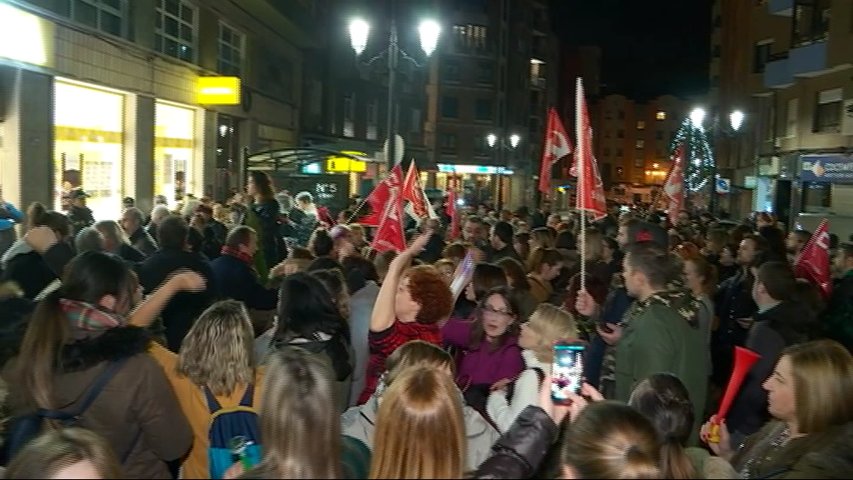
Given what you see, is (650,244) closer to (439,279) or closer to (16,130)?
(439,279)

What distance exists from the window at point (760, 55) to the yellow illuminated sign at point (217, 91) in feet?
78.1

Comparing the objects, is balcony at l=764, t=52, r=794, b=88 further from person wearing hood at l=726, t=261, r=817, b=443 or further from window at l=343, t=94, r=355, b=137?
person wearing hood at l=726, t=261, r=817, b=443

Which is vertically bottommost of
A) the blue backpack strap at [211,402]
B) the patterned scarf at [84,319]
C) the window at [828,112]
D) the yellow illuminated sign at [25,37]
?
the blue backpack strap at [211,402]

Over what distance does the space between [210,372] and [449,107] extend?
72663 millimetres

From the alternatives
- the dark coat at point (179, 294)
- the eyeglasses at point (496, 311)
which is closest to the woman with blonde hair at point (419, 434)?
the eyeglasses at point (496, 311)

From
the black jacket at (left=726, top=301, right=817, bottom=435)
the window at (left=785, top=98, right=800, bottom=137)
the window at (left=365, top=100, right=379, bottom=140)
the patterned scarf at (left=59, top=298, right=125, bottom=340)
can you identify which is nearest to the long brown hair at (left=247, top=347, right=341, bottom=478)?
the patterned scarf at (left=59, top=298, right=125, bottom=340)

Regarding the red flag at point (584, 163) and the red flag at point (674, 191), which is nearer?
the red flag at point (584, 163)

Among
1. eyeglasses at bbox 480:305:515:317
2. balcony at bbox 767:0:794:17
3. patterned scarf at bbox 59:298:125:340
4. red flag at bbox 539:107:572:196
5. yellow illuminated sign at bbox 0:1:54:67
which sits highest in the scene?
balcony at bbox 767:0:794:17

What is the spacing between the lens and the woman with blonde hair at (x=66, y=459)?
115 inches

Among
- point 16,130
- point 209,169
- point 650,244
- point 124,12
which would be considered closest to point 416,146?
point 209,169

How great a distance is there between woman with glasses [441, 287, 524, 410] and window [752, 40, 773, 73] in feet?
Answer: 110

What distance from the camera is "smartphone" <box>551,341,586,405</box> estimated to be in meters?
3.77

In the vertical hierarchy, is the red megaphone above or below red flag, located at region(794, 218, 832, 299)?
below

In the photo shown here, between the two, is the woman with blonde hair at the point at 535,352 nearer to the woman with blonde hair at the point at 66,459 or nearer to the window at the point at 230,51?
the woman with blonde hair at the point at 66,459
